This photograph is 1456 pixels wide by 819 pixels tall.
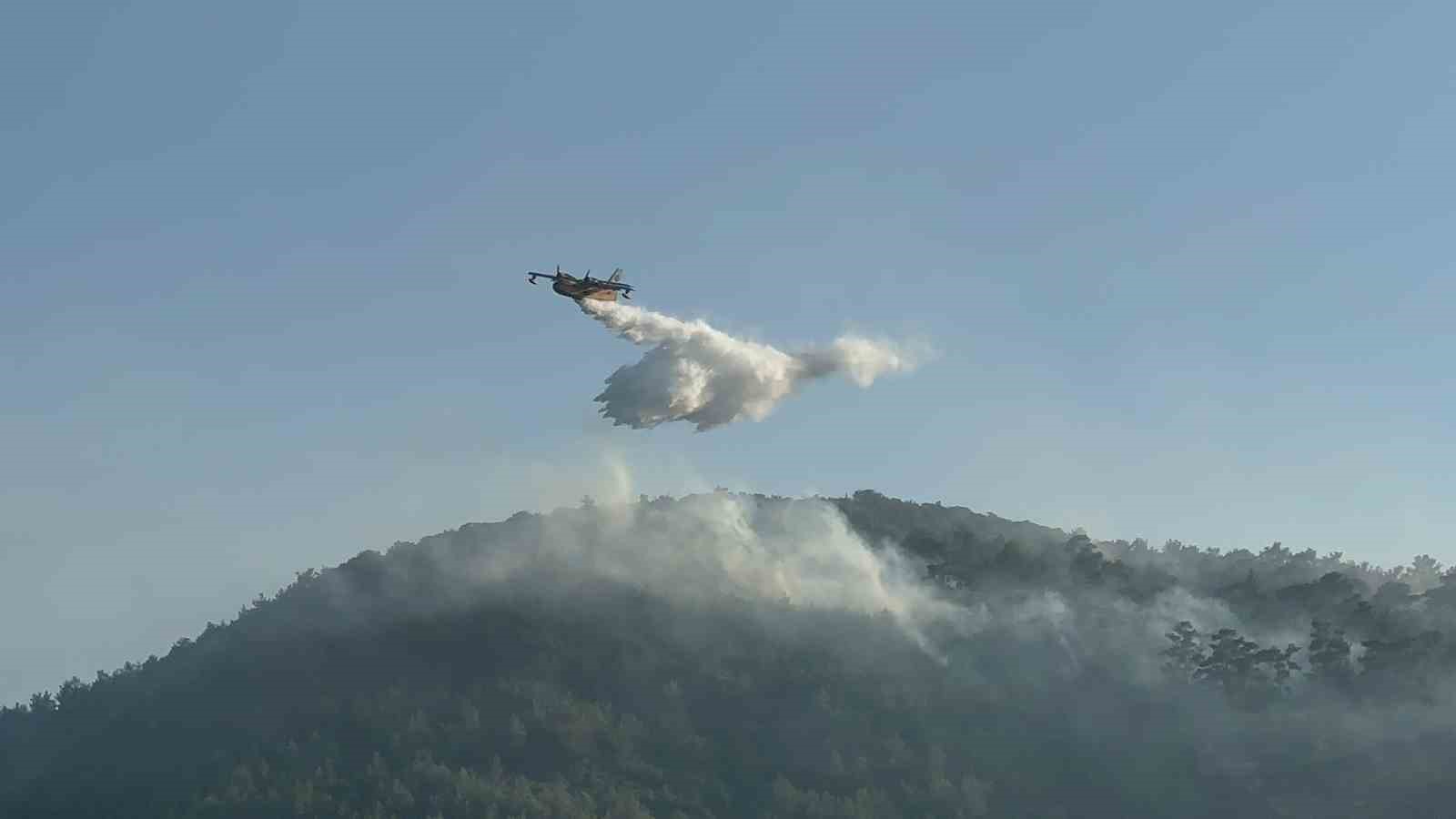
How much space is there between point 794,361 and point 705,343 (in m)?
8.99

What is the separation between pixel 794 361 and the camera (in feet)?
533

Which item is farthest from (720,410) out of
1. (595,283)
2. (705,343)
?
(595,283)

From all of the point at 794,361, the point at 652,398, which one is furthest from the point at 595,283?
the point at 794,361

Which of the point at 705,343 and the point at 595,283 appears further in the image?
the point at 705,343

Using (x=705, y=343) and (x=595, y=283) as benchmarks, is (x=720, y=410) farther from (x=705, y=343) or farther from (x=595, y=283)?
(x=595, y=283)

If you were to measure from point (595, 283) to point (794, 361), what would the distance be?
75.9ft

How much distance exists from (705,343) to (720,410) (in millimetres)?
6236

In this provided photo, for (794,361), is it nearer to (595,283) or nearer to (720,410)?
(720,410)

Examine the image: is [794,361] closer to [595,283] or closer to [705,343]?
[705,343]

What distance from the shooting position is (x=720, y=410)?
15588cm

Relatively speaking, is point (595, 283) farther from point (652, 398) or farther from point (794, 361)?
point (794, 361)

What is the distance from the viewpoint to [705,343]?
158000 mm

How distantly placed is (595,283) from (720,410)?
16.7m

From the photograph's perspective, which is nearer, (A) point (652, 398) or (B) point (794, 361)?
(A) point (652, 398)
